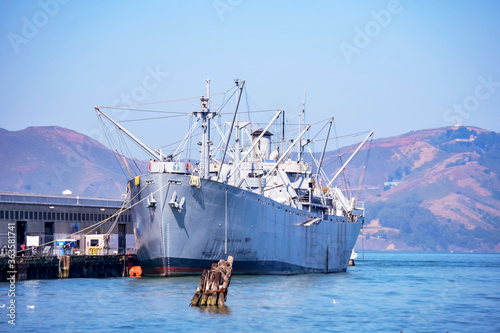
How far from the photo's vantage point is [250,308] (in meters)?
43.4

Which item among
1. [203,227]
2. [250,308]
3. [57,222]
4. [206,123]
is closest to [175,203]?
[203,227]

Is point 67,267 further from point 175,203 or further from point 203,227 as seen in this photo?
point 203,227

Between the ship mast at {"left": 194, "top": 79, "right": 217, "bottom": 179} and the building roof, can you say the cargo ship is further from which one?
the building roof

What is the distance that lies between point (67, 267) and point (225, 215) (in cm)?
1414

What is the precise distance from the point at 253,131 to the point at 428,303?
39.6 meters

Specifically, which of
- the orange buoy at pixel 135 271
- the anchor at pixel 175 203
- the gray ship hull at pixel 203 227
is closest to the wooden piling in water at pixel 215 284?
the anchor at pixel 175 203

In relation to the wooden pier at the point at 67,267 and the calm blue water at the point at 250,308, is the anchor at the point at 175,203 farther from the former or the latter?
the wooden pier at the point at 67,267

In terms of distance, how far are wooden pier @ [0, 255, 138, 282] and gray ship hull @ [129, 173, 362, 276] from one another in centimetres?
531

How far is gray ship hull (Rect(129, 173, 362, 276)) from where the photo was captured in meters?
59.2

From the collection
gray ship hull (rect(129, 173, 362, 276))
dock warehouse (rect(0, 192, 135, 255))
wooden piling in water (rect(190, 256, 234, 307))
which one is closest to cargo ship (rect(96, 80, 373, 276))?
gray ship hull (rect(129, 173, 362, 276))

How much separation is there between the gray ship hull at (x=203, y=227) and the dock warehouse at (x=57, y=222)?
6159 mm

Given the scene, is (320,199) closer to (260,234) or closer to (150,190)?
(260,234)

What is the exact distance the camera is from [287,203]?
7594 cm

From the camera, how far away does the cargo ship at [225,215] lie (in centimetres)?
5928
